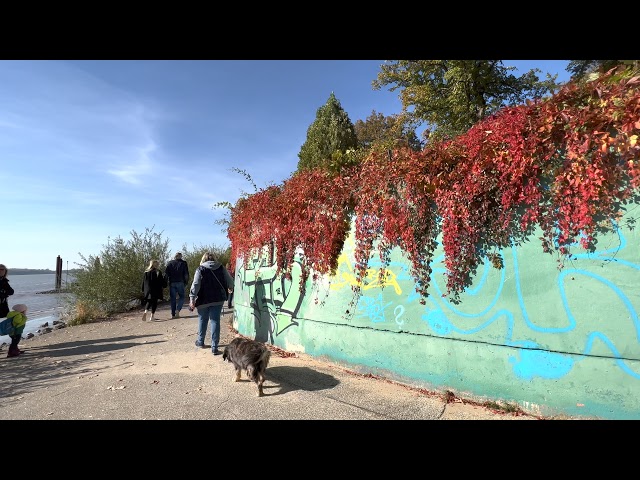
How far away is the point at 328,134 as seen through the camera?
17000 millimetres

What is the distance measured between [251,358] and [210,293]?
6.93 ft

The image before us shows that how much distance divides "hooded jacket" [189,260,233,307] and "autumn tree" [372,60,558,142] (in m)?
12.1

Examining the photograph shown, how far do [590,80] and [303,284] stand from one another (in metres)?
4.59

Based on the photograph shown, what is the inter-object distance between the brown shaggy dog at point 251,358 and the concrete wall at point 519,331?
131 centimetres

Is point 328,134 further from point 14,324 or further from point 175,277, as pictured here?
point 14,324

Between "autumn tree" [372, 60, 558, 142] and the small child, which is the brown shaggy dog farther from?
"autumn tree" [372, 60, 558, 142]

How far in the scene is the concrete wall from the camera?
10.8 ft

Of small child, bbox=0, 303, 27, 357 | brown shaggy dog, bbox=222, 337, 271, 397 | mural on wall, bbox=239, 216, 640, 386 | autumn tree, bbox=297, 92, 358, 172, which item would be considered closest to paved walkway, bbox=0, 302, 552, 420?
brown shaggy dog, bbox=222, 337, 271, 397

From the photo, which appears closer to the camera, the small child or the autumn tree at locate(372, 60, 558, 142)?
the small child

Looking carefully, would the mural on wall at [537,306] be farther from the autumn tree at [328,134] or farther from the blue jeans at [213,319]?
the autumn tree at [328,134]

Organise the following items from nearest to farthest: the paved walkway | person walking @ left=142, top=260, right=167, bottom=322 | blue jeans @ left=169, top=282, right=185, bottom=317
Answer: the paved walkway
person walking @ left=142, top=260, right=167, bottom=322
blue jeans @ left=169, top=282, right=185, bottom=317

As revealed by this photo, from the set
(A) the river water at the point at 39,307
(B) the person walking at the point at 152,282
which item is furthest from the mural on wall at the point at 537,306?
(A) the river water at the point at 39,307
